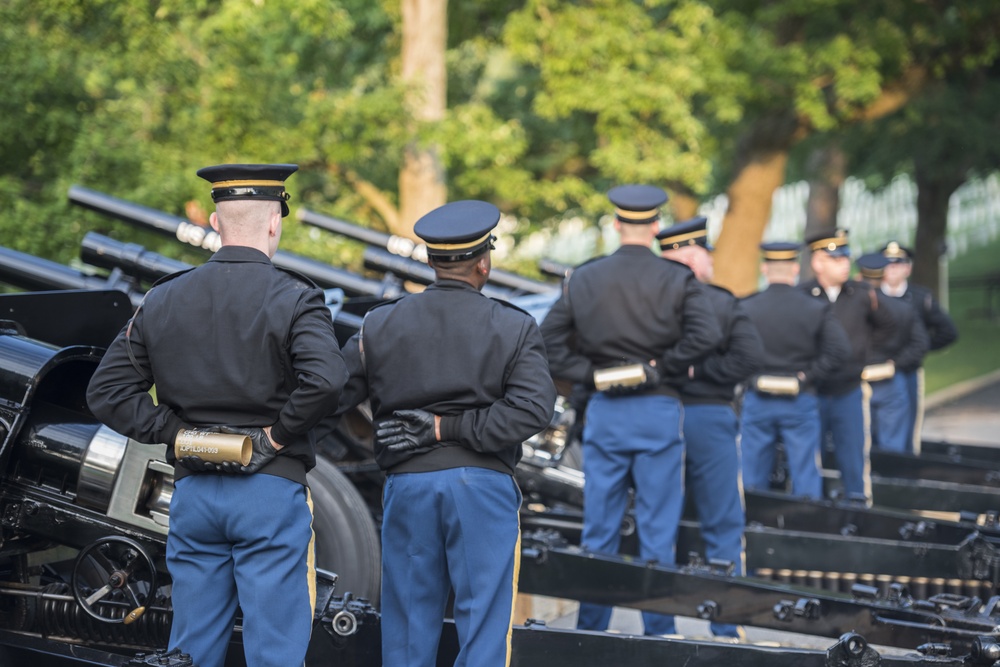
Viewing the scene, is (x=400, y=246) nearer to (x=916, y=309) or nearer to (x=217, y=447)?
(x=916, y=309)

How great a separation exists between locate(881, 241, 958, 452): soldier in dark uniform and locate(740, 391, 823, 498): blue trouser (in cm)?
256

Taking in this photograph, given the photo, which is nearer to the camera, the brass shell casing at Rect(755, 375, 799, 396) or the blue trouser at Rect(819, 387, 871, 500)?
the brass shell casing at Rect(755, 375, 799, 396)

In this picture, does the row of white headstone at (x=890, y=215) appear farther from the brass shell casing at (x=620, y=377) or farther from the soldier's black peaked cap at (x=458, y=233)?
the soldier's black peaked cap at (x=458, y=233)

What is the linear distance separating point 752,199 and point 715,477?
1281cm

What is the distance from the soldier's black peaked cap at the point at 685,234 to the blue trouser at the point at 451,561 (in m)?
2.94

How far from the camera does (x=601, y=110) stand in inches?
576

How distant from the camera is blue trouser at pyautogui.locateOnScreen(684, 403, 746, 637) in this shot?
21.3ft

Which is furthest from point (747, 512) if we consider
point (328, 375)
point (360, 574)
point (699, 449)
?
point (328, 375)

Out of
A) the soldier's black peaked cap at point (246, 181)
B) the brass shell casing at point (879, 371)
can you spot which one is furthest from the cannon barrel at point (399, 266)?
the soldier's black peaked cap at point (246, 181)

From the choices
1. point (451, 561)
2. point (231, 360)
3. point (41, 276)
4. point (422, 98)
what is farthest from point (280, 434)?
point (422, 98)

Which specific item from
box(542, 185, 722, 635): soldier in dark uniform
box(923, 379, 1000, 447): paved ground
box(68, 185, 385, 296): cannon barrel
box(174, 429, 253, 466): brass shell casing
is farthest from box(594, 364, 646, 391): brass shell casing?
box(923, 379, 1000, 447): paved ground

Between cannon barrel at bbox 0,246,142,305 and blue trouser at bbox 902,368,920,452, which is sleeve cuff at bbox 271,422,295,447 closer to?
cannon barrel at bbox 0,246,142,305

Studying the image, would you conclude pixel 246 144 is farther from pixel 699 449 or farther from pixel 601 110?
pixel 699 449

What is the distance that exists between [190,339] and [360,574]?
204cm
